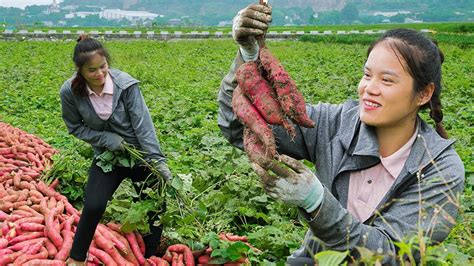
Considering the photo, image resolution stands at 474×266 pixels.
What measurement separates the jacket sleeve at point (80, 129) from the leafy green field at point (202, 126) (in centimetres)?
42

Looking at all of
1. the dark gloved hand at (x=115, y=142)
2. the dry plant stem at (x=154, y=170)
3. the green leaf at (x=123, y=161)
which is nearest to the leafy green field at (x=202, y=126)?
the dry plant stem at (x=154, y=170)

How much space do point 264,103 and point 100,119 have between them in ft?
5.45

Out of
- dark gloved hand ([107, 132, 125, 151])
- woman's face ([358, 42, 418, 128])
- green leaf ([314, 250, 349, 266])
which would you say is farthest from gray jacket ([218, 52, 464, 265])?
dark gloved hand ([107, 132, 125, 151])

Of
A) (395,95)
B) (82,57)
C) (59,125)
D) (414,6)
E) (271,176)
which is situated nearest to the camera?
(271,176)

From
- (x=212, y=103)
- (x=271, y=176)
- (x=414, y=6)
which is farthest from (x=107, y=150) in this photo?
(x=414, y=6)

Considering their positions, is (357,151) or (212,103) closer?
(357,151)

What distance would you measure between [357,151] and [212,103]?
24.2ft

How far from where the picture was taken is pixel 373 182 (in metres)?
2.39

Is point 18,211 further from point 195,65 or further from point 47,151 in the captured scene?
point 195,65

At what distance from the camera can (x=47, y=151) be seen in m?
5.60

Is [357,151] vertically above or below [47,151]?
above

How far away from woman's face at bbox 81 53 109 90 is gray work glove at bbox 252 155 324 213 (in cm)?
182

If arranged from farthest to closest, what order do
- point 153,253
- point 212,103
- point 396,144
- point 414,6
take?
point 414,6
point 212,103
point 153,253
point 396,144

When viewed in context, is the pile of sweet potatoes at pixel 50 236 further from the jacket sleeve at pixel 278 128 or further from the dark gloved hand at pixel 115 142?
the jacket sleeve at pixel 278 128
